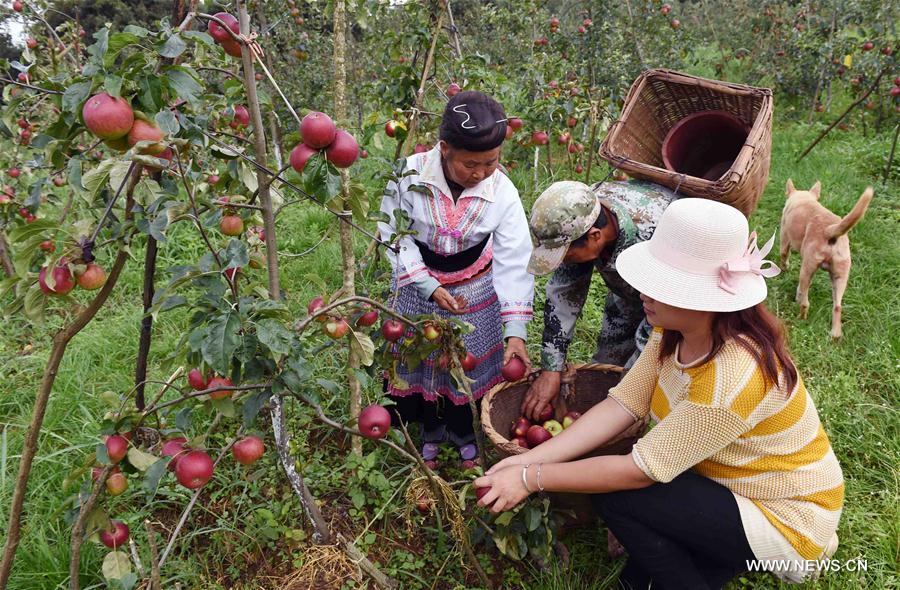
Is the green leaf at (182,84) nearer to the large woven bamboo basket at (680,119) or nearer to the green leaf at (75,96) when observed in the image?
the green leaf at (75,96)

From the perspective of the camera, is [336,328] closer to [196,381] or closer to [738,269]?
[196,381]

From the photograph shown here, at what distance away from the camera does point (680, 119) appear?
2.59m

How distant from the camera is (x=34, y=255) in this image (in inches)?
48.1

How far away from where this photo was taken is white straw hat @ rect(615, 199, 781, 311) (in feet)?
4.64

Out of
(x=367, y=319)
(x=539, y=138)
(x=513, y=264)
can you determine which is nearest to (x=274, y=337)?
(x=367, y=319)

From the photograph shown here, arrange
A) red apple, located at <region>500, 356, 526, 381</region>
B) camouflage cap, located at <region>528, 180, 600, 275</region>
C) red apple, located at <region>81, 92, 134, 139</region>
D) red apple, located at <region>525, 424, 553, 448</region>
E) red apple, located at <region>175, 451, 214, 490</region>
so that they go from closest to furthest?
1. red apple, located at <region>81, 92, 134, 139</region>
2. red apple, located at <region>175, 451, 214, 490</region>
3. camouflage cap, located at <region>528, 180, 600, 275</region>
4. red apple, located at <region>525, 424, 553, 448</region>
5. red apple, located at <region>500, 356, 526, 381</region>

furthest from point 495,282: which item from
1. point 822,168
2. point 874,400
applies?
point 822,168

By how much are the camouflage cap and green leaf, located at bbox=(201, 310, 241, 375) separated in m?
0.97

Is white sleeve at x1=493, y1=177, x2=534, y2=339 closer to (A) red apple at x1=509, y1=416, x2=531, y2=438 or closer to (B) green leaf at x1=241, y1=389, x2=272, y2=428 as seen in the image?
(A) red apple at x1=509, y1=416, x2=531, y2=438

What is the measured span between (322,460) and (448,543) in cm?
62

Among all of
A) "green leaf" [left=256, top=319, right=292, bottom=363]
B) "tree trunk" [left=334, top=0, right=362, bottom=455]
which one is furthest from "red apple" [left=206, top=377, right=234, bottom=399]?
"tree trunk" [left=334, top=0, right=362, bottom=455]

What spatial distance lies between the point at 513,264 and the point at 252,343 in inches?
42.9

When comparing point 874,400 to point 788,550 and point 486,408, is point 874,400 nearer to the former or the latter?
point 788,550

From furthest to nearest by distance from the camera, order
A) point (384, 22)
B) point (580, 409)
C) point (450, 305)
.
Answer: point (384, 22) < point (580, 409) < point (450, 305)
